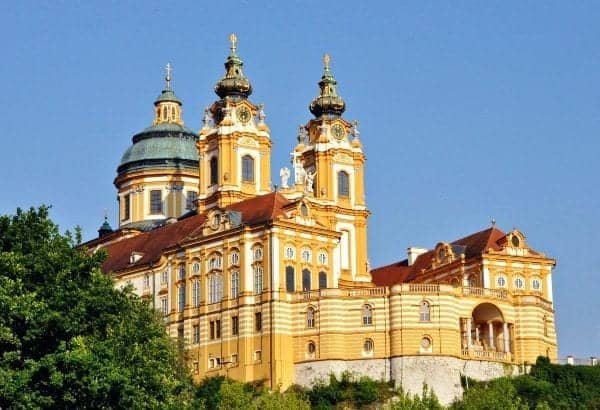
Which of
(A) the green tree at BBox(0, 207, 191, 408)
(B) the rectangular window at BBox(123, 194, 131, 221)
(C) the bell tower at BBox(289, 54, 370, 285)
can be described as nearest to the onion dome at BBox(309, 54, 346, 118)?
(C) the bell tower at BBox(289, 54, 370, 285)

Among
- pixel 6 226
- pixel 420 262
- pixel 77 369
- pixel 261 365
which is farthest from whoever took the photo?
pixel 420 262

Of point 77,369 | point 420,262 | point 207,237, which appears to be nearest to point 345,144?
point 420,262

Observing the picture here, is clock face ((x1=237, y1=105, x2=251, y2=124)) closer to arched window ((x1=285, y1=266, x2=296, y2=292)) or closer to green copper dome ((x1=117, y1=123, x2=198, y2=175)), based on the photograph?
green copper dome ((x1=117, y1=123, x2=198, y2=175))

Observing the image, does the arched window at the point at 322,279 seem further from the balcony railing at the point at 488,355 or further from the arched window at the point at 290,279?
the balcony railing at the point at 488,355

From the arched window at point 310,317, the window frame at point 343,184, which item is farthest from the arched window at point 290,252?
the window frame at point 343,184

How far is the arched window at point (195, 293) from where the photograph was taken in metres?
119

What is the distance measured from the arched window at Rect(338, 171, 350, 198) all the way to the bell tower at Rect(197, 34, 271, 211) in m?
6.80

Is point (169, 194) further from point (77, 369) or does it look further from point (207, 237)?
point (77, 369)

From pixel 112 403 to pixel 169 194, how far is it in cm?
7230

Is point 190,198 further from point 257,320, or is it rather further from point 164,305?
point 257,320

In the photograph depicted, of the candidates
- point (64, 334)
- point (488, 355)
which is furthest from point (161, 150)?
point (64, 334)

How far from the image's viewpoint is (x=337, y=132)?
135750mm

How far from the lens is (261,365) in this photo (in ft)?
372

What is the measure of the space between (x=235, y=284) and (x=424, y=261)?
75.7ft
